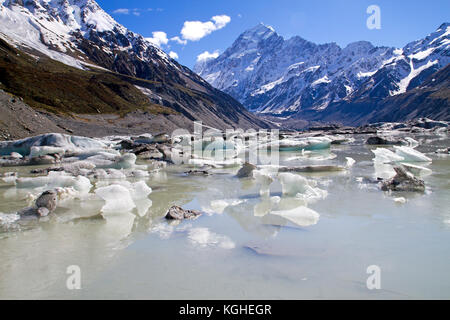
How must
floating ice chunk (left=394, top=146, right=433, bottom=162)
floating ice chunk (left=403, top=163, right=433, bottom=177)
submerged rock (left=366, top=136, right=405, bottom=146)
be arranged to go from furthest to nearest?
submerged rock (left=366, top=136, right=405, bottom=146)
floating ice chunk (left=394, top=146, right=433, bottom=162)
floating ice chunk (left=403, top=163, right=433, bottom=177)

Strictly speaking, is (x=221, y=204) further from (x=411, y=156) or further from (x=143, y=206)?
(x=411, y=156)

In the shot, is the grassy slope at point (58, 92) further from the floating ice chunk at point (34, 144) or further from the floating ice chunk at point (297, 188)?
the floating ice chunk at point (297, 188)

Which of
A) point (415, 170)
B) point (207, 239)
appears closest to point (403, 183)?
point (415, 170)

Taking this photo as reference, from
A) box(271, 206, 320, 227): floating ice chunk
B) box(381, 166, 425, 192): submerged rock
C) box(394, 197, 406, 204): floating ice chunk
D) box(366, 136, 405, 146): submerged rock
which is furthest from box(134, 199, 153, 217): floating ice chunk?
box(366, 136, 405, 146): submerged rock

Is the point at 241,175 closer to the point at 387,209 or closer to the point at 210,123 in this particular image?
the point at 387,209

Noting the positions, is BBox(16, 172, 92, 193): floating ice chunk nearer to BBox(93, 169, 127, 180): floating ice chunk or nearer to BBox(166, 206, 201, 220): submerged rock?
BBox(93, 169, 127, 180): floating ice chunk

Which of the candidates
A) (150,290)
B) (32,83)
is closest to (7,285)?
(150,290)

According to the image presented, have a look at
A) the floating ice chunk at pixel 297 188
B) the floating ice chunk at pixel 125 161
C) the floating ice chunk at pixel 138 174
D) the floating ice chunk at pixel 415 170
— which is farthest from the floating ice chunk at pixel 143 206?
the floating ice chunk at pixel 415 170
